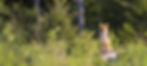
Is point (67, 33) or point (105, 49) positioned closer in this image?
point (105, 49)

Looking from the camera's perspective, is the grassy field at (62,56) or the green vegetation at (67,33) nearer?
the grassy field at (62,56)

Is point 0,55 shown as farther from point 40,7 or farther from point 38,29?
point 40,7

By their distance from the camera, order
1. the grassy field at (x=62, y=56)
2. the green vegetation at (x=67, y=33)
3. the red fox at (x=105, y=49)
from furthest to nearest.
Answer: the red fox at (x=105, y=49) → the green vegetation at (x=67, y=33) → the grassy field at (x=62, y=56)

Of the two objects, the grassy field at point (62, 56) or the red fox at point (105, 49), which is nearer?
the grassy field at point (62, 56)

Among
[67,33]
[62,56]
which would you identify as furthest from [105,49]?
[67,33]

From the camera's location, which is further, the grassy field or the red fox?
the red fox

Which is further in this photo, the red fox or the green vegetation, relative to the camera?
the red fox

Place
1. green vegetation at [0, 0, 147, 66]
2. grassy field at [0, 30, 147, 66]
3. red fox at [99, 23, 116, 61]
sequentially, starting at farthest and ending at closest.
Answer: red fox at [99, 23, 116, 61] < green vegetation at [0, 0, 147, 66] < grassy field at [0, 30, 147, 66]

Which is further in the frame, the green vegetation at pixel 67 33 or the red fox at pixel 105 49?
the red fox at pixel 105 49

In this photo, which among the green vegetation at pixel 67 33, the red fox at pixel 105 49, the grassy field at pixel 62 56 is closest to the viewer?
the grassy field at pixel 62 56

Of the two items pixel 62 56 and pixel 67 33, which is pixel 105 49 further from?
pixel 67 33

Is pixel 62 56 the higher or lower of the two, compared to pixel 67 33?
lower

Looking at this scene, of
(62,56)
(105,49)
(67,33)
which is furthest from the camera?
(67,33)

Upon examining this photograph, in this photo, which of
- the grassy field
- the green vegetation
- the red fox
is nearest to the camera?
the grassy field
